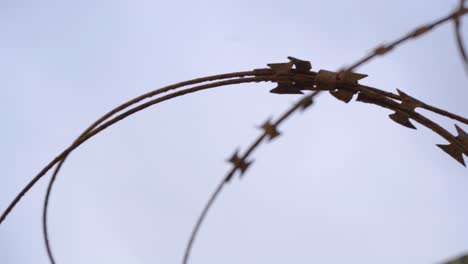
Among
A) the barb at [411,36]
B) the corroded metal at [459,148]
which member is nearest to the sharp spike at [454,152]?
the corroded metal at [459,148]

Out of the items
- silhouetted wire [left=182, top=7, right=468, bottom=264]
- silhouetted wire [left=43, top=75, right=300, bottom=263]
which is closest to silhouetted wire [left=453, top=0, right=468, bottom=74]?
silhouetted wire [left=182, top=7, right=468, bottom=264]

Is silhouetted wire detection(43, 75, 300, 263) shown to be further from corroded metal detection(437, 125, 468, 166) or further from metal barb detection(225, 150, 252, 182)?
corroded metal detection(437, 125, 468, 166)

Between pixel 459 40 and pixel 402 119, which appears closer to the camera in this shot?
pixel 459 40

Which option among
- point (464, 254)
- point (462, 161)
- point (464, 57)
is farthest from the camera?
point (462, 161)

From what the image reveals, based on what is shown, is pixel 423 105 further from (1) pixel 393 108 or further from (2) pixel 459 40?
(2) pixel 459 40

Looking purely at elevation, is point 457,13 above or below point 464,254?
above

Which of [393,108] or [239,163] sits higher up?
[393,108]

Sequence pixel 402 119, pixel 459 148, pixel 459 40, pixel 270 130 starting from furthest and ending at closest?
1. pixel 402 119
2. pixel 459 148
3. pixel 270 130
4. pixel 459 40

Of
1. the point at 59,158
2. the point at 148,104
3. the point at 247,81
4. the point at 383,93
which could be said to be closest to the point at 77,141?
the point at 59,158

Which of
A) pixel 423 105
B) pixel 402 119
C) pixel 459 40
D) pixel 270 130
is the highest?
pixel 423 105

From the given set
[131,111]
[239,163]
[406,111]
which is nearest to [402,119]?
[406,111]

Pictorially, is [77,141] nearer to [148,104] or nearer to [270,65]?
[148,104]
